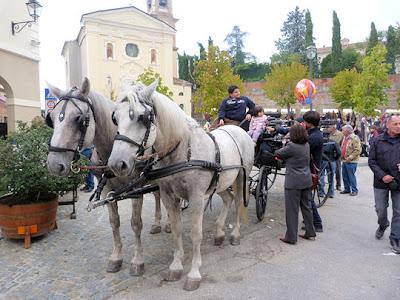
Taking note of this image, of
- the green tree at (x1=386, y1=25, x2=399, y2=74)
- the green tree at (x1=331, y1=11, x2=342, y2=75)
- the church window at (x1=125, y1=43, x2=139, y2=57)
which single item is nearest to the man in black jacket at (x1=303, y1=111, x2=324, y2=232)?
the church window at (x1=125, y1=43, x2=139, y2=57)

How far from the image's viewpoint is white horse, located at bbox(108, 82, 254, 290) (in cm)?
293

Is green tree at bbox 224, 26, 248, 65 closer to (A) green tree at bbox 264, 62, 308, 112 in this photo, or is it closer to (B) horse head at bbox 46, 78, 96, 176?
(A) green tree at bbox 264, 62, 308, 112

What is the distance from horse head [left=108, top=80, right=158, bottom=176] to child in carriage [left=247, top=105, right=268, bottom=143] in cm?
302

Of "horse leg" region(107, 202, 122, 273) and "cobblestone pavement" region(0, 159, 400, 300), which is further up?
"horse leg" region(107, 202, 122, 273)

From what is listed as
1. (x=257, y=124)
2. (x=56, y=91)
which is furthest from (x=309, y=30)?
(x=56, y=91)

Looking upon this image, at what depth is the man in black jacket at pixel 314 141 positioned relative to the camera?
5.38 m

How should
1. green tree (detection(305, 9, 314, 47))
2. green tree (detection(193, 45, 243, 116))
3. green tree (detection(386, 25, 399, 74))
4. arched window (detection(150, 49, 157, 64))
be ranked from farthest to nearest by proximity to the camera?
1. green tree (detection(305, 9, 314, 47))
2. green tree (detection(386, 25, 399, 74))
3. arched window (detection(150, 49, 157, 64))
4. green tree (detection(193, 45, 243, 116))

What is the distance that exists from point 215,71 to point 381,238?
2642cm

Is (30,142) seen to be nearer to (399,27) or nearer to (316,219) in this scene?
(316,219)

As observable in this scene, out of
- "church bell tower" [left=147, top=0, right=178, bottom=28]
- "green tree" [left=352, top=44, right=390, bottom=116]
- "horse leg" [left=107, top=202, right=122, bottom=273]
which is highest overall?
"church bell tower" [left=147, top=0, right=178, bottom=28]

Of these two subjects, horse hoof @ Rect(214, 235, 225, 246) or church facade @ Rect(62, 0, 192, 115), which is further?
church facade @ Rect(62, 0, 192, 115)

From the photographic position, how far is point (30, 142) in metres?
4.95

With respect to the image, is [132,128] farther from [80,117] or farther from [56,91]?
[56,91]

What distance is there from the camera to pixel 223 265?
4.21 metres
